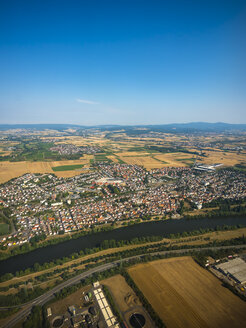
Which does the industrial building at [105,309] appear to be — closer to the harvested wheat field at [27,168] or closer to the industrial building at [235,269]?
the industrial building at [235,269]

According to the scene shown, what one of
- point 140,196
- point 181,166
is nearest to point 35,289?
point 140,196

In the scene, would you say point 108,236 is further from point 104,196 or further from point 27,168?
point 27,168

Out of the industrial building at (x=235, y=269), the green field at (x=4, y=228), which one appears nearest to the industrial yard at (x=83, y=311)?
the industrial building at (x=235, y=269)

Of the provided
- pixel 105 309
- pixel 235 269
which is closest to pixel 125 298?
pixel 105 309

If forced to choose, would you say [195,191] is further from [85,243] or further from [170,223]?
[85,243]

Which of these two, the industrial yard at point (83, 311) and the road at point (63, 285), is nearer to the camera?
the industrial yard at point (83, 311)

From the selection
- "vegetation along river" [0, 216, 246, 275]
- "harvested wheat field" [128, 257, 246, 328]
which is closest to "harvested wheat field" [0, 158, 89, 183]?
"vegetation along river" [0, 216, 246, 275]
